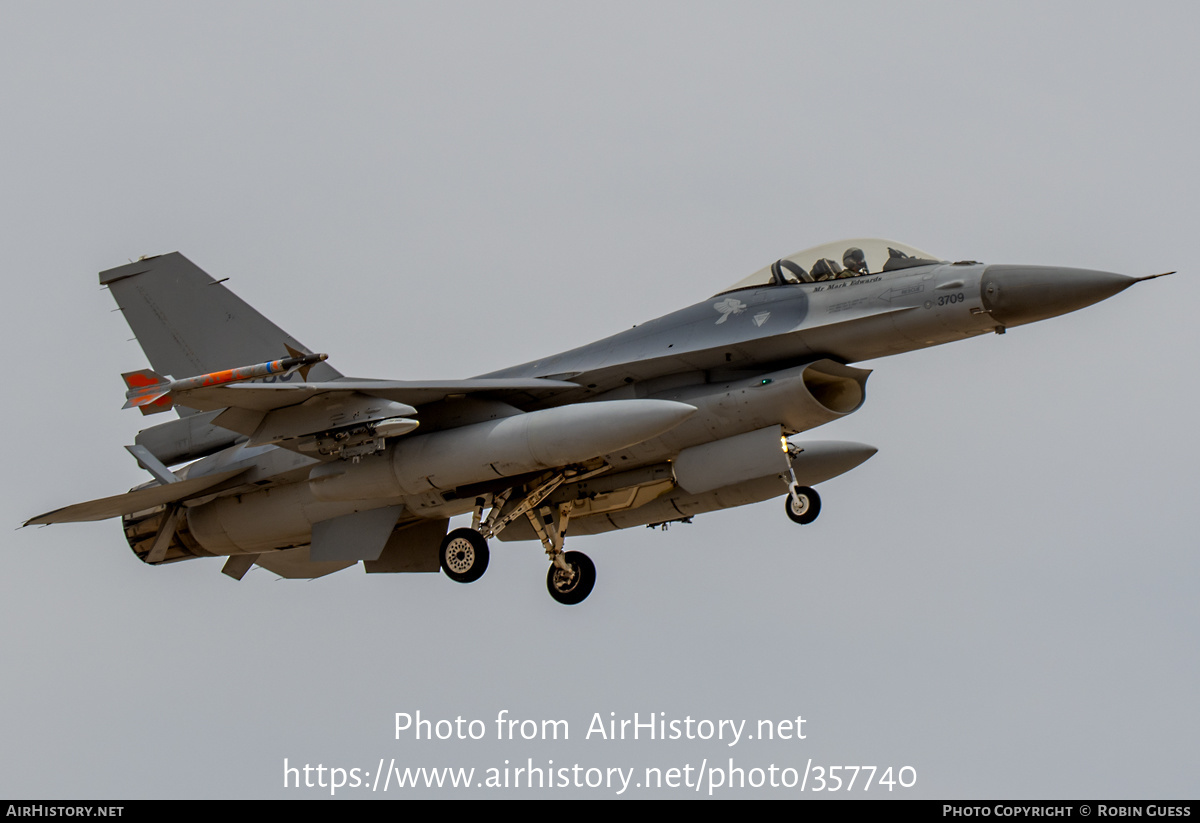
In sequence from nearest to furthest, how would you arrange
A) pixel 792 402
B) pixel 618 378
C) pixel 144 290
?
pixel 792 402 < pixel 618 378 < pixel 144 290

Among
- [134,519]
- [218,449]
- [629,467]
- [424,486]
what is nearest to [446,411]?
[424,486]

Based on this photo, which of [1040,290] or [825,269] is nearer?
[1040,290]

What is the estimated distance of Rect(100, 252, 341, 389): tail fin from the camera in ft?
57.2

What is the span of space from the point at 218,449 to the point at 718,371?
5794mm

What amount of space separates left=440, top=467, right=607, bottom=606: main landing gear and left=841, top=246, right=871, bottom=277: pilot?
10.7 feet

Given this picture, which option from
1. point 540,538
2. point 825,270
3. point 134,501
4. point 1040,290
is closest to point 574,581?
point 540,538

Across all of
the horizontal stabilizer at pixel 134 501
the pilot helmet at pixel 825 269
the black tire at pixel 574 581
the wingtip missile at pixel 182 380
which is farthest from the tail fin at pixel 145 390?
the pilot helmet at pixel 825 269

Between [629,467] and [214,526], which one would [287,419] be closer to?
[214,526]

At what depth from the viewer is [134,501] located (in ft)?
53.7

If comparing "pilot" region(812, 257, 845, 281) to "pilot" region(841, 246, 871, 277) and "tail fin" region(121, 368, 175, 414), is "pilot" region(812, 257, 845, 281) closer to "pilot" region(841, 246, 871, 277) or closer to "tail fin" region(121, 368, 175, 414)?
"pilot" region(841, 246, 871, 277)

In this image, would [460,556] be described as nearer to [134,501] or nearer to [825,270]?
[134,501]

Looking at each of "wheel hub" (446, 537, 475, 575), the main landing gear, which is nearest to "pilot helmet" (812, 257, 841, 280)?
the main landing gear

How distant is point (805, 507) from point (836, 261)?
2427 millimetres

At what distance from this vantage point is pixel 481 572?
15.5m
